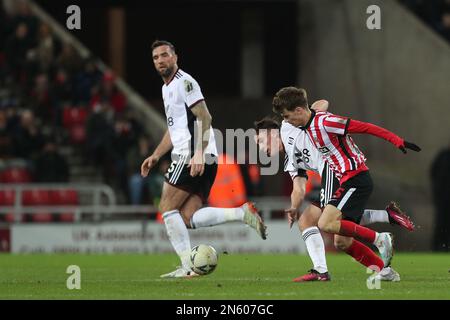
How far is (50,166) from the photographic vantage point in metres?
21.1

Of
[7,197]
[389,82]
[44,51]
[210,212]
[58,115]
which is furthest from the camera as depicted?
[389,82]

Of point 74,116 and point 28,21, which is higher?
point 28,21

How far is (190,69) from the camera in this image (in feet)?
92.7

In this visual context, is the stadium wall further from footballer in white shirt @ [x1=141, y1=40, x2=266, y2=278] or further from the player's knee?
the player's knee

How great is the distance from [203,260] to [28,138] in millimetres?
10748

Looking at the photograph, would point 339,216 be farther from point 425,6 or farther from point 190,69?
point 190,69

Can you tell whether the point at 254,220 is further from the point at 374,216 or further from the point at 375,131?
the point at 375,131

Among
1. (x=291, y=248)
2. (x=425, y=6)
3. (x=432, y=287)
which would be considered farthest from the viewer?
(x=425, y=6)

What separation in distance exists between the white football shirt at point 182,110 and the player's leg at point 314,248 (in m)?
1.25

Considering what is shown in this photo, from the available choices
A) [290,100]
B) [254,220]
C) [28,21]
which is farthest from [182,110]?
[28,21]

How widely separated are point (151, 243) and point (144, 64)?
29.3 ft

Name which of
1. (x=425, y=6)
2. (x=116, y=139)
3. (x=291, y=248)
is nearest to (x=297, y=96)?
(x=291, y=248)

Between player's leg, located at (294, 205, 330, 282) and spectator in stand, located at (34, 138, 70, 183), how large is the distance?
10451mm

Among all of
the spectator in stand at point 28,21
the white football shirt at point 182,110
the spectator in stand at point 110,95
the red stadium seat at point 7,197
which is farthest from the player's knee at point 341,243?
the spectator in stand at point 28,21
